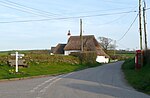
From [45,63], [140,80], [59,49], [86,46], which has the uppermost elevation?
[86,46]

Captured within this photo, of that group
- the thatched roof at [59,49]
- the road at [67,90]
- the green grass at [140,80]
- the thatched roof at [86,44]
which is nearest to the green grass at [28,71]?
the road at [67,90]

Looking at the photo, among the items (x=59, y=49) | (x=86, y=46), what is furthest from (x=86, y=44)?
(x=59, y=49)

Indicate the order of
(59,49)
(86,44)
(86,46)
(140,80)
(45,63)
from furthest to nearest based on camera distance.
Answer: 1. (59,49)
2. (86,44)
3. (86,46)
4. (45,63)
5. (140,80)

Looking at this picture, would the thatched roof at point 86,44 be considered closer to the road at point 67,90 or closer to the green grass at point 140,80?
the green grass at point 140,80

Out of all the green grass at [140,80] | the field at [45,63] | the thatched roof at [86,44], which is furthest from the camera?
the thatched roof at [86,44]

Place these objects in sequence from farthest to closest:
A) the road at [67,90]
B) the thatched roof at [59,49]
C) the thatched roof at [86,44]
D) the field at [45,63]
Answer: the thatched roof at [59,49], the thatched roof at [86,44], the field at [45,63], the road at [67,90]

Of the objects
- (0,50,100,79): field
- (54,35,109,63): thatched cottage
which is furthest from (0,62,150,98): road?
(54,35,109,63): thatched cottage

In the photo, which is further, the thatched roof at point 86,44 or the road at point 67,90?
the thatched roof at point 86,44

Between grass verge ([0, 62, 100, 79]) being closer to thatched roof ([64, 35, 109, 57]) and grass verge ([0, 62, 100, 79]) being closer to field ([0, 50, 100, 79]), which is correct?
field ([0, 50, 100, 79])

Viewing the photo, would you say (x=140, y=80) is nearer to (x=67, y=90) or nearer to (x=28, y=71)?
(x=67, y=90)

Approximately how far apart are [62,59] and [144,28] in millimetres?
17217

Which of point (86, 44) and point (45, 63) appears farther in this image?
point (86, 44)

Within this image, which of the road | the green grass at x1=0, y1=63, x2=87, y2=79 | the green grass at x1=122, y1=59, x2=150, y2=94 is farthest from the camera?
the green grass at x1=0, y1=63, x2=87, y2=79

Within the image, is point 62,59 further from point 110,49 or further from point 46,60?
point 110,49
